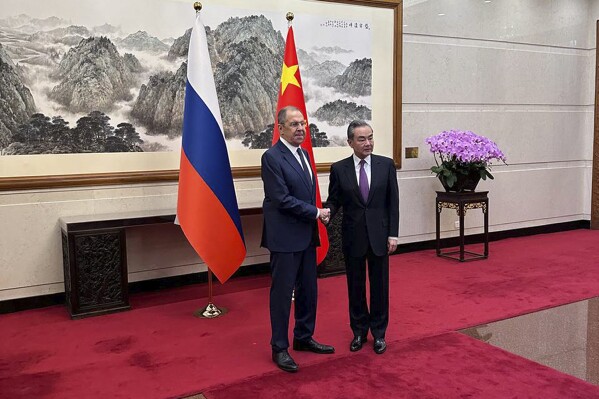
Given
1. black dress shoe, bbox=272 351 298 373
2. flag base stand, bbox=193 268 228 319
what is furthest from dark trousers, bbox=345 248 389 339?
flag base stand, bbox=193 268 228 319

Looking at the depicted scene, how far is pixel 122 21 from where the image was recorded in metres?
5.35

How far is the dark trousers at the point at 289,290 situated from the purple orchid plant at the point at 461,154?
10.8ft

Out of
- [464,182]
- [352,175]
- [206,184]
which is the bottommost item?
[464,182]

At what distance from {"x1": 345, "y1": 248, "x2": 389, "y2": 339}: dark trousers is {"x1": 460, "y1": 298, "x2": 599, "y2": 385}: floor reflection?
769mm

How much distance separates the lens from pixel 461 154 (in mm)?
6531

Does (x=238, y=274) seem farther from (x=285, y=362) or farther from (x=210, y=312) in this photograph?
(x=285, y=362)

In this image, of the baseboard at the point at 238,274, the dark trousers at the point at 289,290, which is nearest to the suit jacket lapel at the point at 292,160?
the dark trousers at the point at 289,290

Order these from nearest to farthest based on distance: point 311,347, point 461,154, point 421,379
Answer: point 421,379, point 311,347, point 461,154

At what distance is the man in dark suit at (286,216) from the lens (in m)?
3.58

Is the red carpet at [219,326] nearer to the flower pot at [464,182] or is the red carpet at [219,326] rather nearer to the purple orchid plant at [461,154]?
the flower pot at [464,182]

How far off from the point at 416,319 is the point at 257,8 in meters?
3.41

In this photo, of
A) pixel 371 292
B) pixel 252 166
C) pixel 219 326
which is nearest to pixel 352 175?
pixel 371 292

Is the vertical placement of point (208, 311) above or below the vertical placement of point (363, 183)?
below

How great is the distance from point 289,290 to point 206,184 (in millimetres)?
1380
